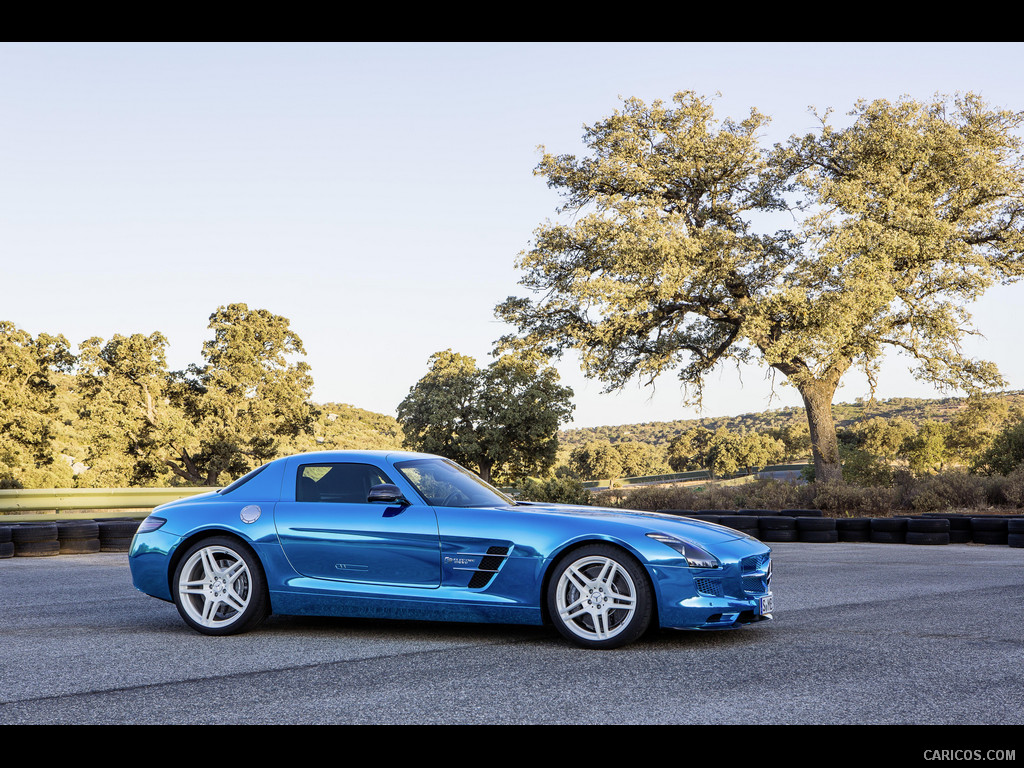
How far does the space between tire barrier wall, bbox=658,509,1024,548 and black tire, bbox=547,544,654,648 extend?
1015 cm

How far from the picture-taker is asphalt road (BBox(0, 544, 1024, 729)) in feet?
14.4

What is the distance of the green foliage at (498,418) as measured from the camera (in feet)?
152

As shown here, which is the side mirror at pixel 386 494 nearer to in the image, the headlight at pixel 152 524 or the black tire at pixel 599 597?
the black tire at pixel 599 597

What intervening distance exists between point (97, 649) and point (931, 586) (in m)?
7.53

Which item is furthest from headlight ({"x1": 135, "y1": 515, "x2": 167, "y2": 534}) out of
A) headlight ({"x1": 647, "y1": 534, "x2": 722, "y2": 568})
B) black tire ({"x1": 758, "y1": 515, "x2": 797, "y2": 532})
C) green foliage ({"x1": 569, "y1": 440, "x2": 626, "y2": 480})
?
green foliage ({"x1": 569, "y1": 440, "x2": 626, "y2": 480})

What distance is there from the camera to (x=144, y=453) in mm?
43938

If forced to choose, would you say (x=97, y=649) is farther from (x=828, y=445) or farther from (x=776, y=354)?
(x=828, y=445)

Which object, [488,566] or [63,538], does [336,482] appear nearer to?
[488,566]

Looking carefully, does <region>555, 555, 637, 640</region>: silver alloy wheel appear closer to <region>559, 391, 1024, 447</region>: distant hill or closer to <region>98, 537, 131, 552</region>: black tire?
<region>98, 537, 131, 552</region>: black tire

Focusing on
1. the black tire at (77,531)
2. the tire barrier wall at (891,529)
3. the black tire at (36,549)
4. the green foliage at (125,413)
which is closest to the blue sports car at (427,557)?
the black tire at (36,549)

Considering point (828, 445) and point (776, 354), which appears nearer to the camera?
point (776, 354)

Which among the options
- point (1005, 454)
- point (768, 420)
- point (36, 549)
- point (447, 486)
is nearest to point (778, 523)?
point (447, 486)

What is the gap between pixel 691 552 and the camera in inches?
241
